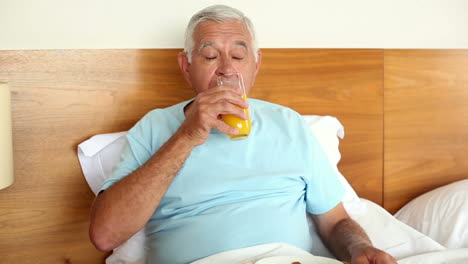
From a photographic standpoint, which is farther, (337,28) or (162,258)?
(337,28)

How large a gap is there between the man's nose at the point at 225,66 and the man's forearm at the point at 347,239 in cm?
54

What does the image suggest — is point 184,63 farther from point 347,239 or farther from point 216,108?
point 347,239

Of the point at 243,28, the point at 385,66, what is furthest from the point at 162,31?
the point at 385,66

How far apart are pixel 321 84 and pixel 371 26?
36cm

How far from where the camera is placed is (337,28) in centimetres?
195

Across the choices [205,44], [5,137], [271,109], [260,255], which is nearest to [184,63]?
[205,44]

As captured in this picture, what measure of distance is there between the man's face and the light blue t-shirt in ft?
0.39

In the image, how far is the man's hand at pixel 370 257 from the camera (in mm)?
1125

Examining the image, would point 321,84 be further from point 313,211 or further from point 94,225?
point 94,225

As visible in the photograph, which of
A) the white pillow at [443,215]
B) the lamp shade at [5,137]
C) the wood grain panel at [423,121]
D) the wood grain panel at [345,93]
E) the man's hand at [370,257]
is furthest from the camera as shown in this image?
the wood grain panel at [423,121]

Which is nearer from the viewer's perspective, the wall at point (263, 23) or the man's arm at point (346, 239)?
the man's arm at point (346, 239)

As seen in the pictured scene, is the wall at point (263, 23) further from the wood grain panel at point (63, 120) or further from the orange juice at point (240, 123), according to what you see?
the orange juice at point (240, 123)

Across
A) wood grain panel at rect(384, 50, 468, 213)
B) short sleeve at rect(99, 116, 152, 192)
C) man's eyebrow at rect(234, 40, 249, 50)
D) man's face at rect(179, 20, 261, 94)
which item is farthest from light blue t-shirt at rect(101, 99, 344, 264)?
wood grain panel at rect(384, 50, 468, 213)

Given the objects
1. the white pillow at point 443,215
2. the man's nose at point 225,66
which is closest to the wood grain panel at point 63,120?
the man's nose at point 225,66
